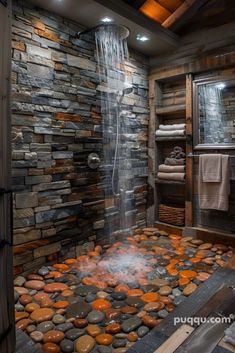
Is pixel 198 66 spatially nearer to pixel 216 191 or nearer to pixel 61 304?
pixel 216 191

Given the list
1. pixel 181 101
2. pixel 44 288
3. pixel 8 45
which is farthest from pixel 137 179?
pixel 8 45

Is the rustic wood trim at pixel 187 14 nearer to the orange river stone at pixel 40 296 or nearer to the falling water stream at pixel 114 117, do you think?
the falling water stream at pixel 114 117

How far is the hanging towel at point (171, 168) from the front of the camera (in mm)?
3014

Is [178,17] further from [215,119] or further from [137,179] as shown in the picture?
[137,179]

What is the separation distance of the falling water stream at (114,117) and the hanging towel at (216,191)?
81 cm

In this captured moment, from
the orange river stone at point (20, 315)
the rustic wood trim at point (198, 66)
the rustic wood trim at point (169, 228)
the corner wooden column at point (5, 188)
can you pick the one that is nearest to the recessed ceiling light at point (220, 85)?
the rustic wood trim at point (198, 66)

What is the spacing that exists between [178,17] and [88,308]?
281 centimetres

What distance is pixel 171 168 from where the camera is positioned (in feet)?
10.1

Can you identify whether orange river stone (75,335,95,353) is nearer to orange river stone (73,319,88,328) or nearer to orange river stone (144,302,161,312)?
orange river stone (73,319,88,328)

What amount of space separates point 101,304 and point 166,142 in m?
2.12

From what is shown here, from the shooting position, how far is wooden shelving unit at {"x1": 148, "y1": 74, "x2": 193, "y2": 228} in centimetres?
304

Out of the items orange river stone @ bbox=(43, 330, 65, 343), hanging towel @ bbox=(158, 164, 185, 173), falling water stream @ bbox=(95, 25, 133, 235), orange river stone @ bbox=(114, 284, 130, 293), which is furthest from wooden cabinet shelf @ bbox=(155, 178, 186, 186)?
orange river stone @ bbox=(43, 330, 65, 343)

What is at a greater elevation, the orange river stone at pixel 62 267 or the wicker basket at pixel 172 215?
the wicker basket at pixel 172 215

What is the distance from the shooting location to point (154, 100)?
3.24 m
